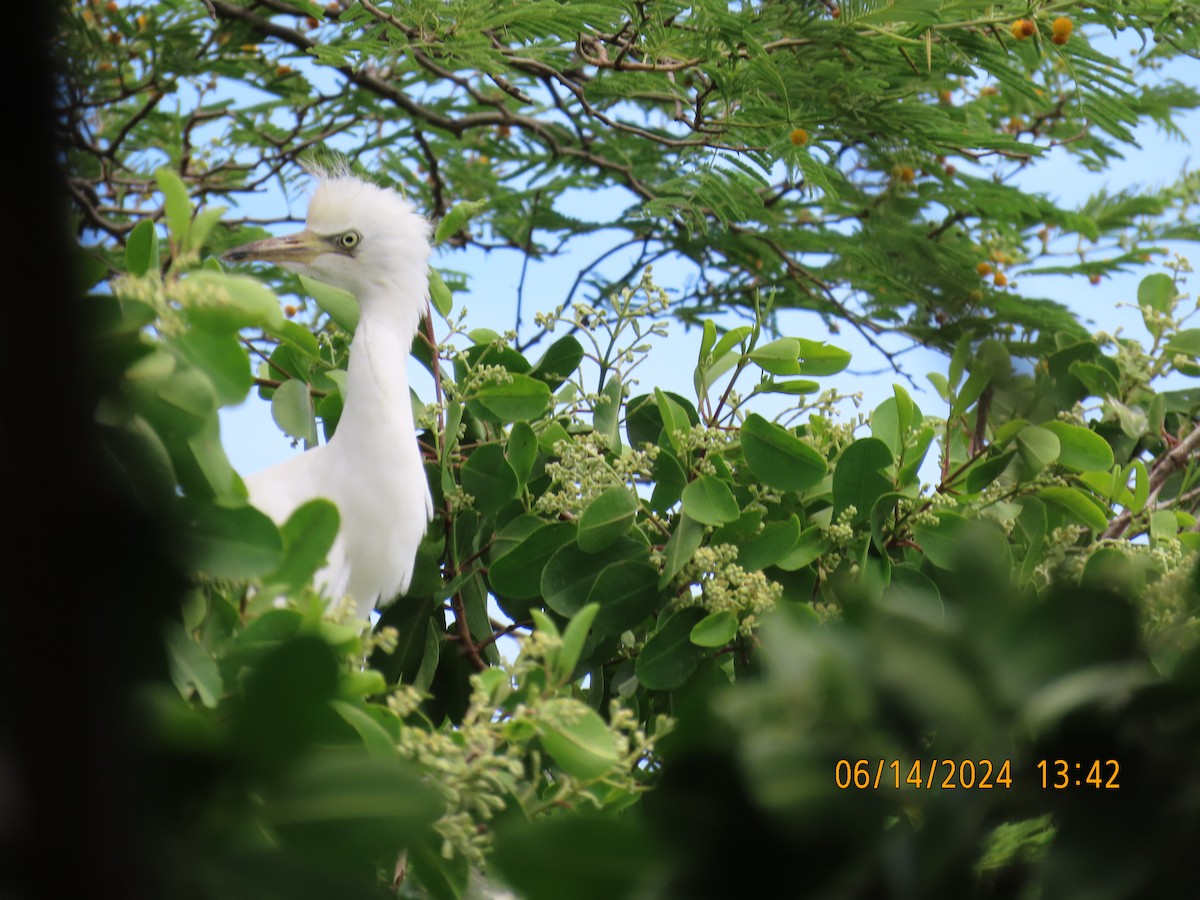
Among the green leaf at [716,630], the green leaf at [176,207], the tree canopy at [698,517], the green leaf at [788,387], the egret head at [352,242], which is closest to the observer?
the tree canopy at [698,517]

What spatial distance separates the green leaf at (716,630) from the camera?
1.57m

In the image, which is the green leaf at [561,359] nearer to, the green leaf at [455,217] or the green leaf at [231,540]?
the green leaf at [455,217]

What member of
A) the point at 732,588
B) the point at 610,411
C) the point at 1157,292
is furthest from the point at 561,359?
the point at 1157,292

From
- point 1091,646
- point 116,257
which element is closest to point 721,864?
point 1091,646

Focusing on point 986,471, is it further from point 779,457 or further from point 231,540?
point 231,540

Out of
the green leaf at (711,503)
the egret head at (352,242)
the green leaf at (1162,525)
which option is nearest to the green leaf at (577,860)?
the green leaf at (711,503)

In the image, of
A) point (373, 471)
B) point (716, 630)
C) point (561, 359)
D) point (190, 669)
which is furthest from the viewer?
point (373, 471)

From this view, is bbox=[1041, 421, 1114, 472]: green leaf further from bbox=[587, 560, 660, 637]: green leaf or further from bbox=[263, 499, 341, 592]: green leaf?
bbox=[263, 499, 341, 592]: green leaf

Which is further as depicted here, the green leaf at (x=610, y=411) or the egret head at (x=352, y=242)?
the egret head at (x=352, y=242)

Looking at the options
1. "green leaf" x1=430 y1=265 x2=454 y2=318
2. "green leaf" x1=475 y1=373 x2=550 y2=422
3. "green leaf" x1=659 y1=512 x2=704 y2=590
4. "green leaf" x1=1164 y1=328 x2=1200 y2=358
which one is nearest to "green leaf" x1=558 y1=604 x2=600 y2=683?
"green leaf" x1=659 y1=512 x2=704 y2=590

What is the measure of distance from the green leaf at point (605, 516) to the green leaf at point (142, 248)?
0.73 metres

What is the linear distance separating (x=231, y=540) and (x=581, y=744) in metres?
0.35

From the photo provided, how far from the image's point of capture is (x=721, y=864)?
2.04ft

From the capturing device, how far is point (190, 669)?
842 mm
